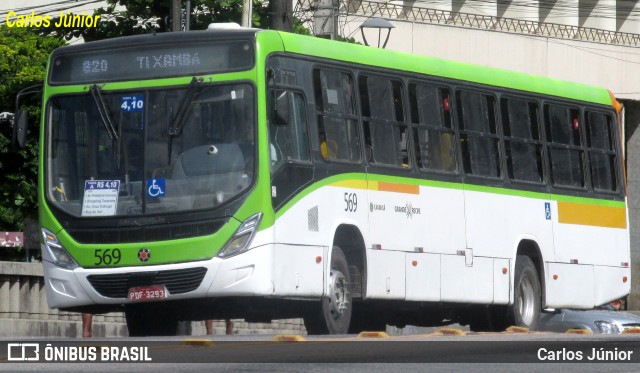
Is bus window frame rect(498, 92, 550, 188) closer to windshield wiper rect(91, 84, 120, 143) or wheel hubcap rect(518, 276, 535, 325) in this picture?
wheel hubcap rect(518, 276, 535, 325)

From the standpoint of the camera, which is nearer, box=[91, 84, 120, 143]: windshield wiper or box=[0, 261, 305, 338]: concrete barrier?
box=[91, 84, 120, 143]: windshield wiper

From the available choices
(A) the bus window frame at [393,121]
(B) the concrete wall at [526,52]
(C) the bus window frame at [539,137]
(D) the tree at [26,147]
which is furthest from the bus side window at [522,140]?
(B) the concrete wall at [526,52]

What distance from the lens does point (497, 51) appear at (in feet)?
153

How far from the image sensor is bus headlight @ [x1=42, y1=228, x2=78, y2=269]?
58.5ft

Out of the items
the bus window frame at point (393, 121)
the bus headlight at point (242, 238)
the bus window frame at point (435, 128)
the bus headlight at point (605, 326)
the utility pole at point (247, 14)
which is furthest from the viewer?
the utility pole at point (247, 14)

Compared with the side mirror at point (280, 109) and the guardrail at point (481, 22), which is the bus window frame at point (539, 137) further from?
the guardrail at point (481, 22)

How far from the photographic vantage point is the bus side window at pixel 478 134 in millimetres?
20969

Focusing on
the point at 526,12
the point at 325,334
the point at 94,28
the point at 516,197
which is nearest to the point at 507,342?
the point at 325,334

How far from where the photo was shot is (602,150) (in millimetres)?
23672

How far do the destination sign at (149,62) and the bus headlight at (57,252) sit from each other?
1.61 m

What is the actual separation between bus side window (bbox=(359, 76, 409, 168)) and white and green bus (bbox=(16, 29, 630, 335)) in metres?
0.02

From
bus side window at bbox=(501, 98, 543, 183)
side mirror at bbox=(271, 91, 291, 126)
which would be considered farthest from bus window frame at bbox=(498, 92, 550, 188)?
side mirror at bbox=(271, 91, 291, 126)

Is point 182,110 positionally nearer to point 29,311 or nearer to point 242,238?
point 242,238

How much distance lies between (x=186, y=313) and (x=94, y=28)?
616 inches
